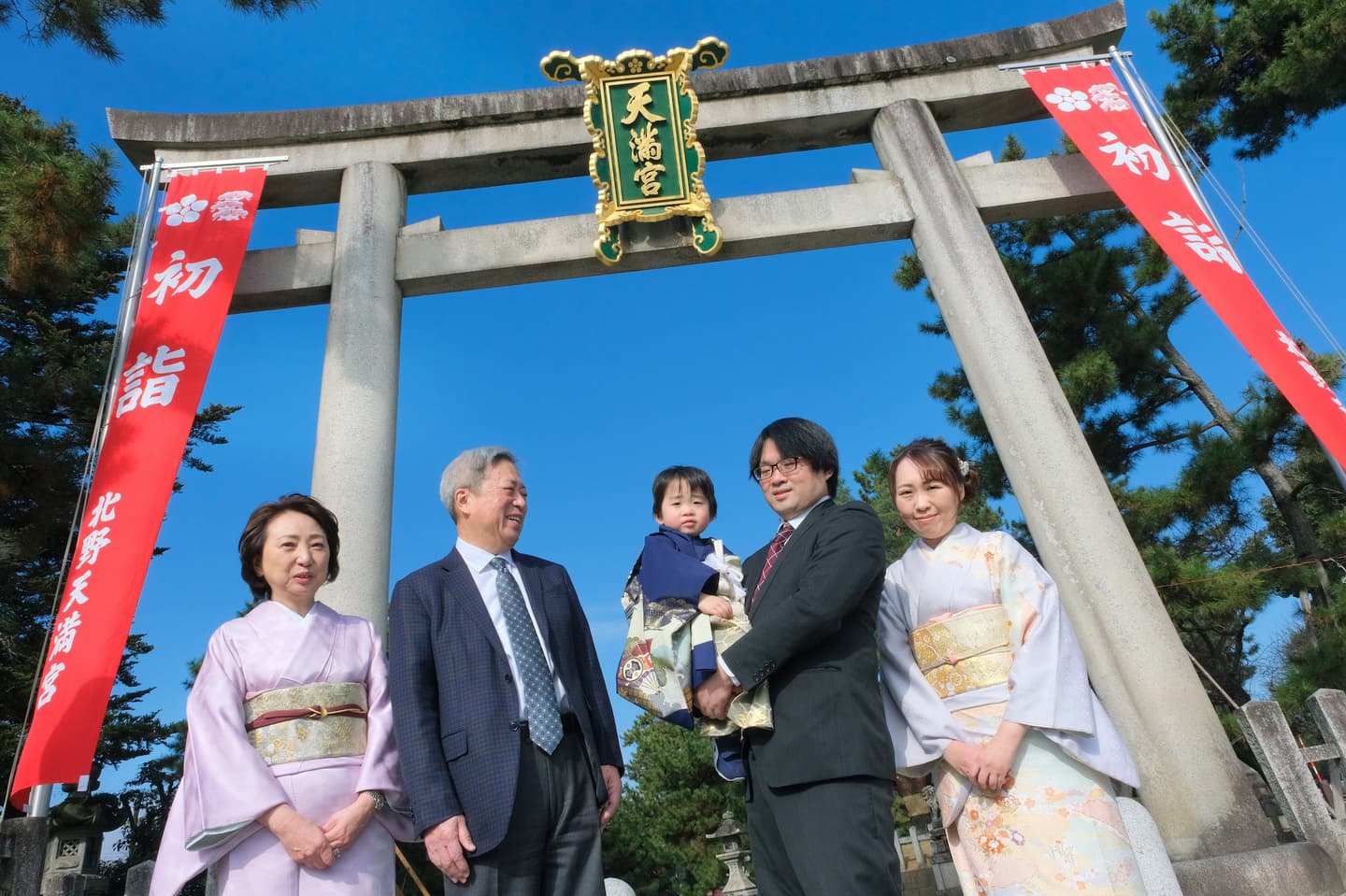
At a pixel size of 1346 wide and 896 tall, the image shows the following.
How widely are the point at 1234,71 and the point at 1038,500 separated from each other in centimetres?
520

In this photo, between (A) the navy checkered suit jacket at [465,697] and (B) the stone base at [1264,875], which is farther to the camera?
(B) the stone base at [1264,875]

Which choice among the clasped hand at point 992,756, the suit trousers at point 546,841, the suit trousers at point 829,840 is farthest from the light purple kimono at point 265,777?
the clasped hand at point 992,756

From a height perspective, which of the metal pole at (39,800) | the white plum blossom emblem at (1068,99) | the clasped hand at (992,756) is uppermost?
the white plum blossom emblem at (1068,99)

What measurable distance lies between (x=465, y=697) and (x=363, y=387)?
4.15 m

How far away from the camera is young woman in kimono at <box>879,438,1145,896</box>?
2273mm

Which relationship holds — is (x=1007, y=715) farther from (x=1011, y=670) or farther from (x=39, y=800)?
(x=39, y=800)

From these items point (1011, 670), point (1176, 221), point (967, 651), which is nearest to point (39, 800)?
point (967, 651)

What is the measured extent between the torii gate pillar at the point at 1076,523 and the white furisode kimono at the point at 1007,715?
125 inches

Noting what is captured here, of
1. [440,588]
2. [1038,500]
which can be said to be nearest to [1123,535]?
[1038,500]

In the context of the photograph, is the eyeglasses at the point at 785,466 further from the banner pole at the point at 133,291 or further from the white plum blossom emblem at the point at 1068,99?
the white plum blossom emblem at the point at 1068,99

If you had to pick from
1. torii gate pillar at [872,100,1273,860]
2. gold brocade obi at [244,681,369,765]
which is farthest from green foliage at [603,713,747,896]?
gold brocade obi at [244,681,369,765]

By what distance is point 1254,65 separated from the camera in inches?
309

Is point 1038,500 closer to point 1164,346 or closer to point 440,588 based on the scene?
point 1164,346

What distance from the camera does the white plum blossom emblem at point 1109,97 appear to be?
6840 millimetres
